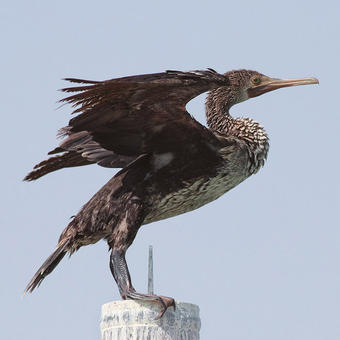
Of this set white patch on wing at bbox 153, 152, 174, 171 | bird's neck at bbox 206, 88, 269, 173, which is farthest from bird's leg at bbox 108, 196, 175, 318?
bird's neck at bbox 206, 88, 269, 173

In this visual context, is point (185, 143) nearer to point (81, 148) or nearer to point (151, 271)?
point (81, 148)

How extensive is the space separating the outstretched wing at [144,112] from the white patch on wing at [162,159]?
1.3 inches

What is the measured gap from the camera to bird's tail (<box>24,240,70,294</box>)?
6508 millimetres

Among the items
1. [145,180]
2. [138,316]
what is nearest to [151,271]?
[138,316]

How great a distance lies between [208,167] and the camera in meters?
6.84

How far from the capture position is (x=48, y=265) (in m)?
6.54

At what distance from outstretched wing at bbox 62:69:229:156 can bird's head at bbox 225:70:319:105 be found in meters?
1.18

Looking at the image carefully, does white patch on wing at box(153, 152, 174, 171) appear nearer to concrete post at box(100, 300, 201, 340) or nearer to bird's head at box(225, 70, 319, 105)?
bird's head at box(225, 70, 319, 105)

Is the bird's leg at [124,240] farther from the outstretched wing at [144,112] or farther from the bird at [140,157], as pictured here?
the outstretched wing at [144,112]

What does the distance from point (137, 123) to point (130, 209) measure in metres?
0.63

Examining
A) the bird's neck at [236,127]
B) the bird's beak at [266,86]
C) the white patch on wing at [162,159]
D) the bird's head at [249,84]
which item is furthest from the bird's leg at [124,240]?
the bird's beak at [266,86]

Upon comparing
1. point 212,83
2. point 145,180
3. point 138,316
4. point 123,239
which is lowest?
point 138,316

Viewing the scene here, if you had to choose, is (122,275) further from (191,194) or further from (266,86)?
(266,86)

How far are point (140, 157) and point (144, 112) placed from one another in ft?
1.37
